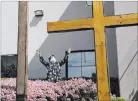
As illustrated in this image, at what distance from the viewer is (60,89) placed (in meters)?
11.5

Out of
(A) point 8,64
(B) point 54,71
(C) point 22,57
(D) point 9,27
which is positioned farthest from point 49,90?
(D) point 9,27

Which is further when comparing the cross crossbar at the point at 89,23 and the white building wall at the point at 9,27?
the white building wall at the point at 9,27

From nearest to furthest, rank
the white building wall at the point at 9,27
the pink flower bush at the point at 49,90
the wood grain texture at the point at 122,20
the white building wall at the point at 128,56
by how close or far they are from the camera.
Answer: the wood grain texture at the point at 122,20
the pink flower bush at the point at 49,90
the white building wall at the point at 128,56
the white building wall at the point at 9,27

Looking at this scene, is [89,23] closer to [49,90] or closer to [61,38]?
[49,90]

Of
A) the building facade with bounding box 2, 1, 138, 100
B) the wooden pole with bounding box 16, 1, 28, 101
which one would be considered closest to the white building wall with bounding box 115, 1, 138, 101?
the building facade with bounding box 2, 1, 138, 100

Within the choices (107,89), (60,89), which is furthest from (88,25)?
(60,89)

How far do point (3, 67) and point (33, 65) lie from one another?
133 centimetres

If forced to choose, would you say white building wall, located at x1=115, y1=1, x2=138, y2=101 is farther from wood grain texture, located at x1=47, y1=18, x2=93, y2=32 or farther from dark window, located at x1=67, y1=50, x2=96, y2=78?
wood grain texture, located at x1=47, y1=18, x2=93, y2=32

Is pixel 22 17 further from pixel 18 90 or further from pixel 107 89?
pixel 107 89

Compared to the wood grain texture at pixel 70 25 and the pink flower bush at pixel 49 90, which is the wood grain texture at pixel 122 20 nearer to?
the wood grain texture at pixel 70 25

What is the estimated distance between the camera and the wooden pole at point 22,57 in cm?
684

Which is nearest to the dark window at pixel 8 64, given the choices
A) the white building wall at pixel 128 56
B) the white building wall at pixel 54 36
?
the white building wall at pixel 54 36

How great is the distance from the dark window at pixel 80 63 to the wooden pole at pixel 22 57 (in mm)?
7752

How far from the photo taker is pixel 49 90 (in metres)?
11.1
